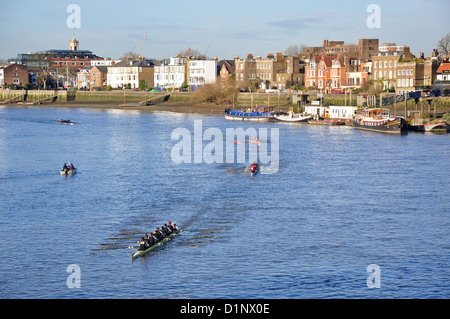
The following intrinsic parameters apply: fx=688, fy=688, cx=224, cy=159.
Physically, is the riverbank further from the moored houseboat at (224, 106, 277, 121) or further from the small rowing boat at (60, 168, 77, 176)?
the small rowing boat at (60, 168, 77, 176)

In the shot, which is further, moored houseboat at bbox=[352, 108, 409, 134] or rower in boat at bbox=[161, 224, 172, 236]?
moored houseboat at bbox=[352, 108, 409, 134]

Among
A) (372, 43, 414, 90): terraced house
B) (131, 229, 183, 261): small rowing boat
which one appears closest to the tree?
(372, 43, 414, 90): terraced house

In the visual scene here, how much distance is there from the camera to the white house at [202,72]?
186 m

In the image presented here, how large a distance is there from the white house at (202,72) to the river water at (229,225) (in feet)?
346

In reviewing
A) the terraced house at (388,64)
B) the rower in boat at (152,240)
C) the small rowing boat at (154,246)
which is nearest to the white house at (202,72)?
the terraced house at (388,64)

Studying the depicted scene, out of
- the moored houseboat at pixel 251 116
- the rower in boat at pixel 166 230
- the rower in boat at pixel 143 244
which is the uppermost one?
the moored houseboat at pixel 251 116

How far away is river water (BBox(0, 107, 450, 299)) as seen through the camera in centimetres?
3562

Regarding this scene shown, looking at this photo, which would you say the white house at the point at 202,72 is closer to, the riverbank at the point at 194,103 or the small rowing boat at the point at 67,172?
the riverbank at the point at 194,103

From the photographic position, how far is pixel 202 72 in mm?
188375

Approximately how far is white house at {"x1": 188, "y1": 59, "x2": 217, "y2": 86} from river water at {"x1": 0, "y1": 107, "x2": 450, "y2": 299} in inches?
4154

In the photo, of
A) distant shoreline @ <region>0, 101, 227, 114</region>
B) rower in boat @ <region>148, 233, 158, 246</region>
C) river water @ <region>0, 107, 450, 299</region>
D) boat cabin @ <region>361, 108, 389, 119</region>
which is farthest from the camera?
distant shoreline @ <region>0, 101, 227, 114</region>

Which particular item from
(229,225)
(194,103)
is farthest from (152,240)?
(194,103)

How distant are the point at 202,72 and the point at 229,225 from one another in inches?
5714
